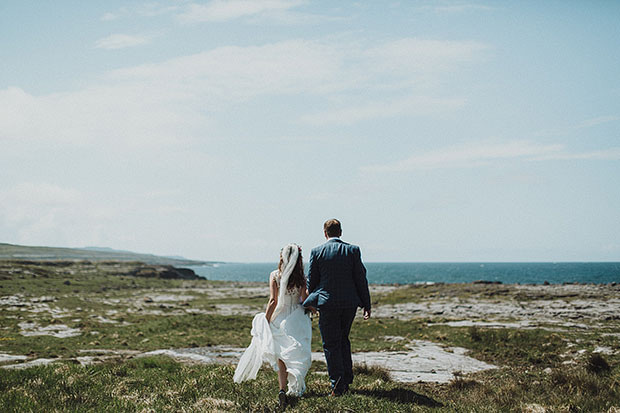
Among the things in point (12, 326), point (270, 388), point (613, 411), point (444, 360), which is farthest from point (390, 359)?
point (12, 326)

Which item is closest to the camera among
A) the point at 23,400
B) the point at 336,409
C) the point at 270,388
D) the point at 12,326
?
the point at 336,409

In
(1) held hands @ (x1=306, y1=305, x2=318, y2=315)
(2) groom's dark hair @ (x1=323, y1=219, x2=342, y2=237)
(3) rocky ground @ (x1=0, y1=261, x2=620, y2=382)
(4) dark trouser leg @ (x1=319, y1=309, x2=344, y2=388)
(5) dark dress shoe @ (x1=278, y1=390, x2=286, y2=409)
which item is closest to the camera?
(5) dark dress shoe @ (x1=278, y1=390, x2=286, y2=409)

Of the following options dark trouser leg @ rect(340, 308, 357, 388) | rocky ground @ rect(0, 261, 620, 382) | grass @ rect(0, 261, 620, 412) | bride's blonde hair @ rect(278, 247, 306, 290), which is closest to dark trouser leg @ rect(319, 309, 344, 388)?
dark trouser leg @ rect(340, 308, 357, 388)

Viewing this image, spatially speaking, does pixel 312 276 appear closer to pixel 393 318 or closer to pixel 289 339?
pixel 289 339

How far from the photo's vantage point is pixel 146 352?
17891mm

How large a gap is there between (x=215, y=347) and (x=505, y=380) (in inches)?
458

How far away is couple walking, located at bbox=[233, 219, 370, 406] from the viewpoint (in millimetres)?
8180

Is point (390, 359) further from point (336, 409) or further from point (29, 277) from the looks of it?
point (29, 277)

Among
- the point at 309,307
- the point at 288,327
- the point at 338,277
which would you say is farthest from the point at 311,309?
the point at 338,277

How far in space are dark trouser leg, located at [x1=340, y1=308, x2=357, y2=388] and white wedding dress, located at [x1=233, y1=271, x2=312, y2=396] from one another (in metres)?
0.66

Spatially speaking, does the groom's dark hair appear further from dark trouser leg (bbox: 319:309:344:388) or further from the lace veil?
dark trouser leg (bbox: 319:309:344:388)

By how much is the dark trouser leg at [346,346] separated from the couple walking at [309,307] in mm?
18

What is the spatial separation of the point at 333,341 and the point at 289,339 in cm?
80

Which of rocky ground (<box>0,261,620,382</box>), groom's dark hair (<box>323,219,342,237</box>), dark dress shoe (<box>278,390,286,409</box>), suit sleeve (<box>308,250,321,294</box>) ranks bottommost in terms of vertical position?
rocky ground (<box>0,261,620,382</box>)
